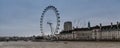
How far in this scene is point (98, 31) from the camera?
164 metres

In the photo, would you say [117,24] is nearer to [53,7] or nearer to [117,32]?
[117,32]

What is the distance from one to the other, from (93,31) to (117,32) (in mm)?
26762

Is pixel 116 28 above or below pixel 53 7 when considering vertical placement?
below

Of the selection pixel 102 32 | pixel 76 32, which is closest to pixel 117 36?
pixel 102 32

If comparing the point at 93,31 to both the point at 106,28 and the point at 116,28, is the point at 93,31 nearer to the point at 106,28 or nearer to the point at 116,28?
the point at 106,28

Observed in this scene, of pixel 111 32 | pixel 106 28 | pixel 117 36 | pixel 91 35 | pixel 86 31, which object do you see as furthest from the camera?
pixel 86 31

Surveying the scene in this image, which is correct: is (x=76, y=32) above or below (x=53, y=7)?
below

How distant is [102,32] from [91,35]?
12384 millimetres

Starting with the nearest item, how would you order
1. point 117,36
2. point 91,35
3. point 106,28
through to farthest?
point 117,36, point 106,28, point 91,35

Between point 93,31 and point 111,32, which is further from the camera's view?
point 93,31

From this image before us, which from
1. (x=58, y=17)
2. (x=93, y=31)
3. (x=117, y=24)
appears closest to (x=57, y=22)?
(x=58, y=17)

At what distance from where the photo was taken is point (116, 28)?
150 m

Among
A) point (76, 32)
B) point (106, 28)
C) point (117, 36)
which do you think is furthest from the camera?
point (76, 32)

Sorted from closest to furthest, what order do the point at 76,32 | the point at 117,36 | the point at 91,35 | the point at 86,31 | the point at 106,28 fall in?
1. the point at 117,36
2. the point at 106,28
3. the point at 91,35
4. the point at 86,31
5. the point at 76,32
